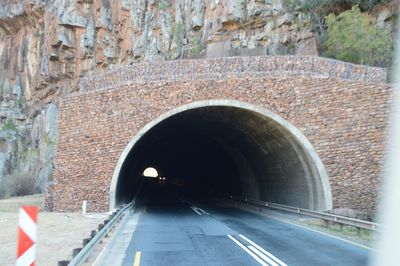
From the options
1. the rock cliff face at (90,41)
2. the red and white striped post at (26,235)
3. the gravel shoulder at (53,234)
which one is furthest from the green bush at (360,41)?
the red and white striped post at (26,235)

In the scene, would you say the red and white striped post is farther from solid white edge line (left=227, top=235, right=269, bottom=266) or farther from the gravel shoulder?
solid white edge line (left=227, top=235, right=269, bottom=266)

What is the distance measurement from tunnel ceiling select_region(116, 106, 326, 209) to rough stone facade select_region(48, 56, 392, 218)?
1.02 metres

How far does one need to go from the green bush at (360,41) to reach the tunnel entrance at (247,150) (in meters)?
9.08

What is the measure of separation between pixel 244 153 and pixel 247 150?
980 millimetres

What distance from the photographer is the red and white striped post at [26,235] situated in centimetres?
457

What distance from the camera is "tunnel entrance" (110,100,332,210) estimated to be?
19422mm

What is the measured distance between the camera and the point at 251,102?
19.6 metres

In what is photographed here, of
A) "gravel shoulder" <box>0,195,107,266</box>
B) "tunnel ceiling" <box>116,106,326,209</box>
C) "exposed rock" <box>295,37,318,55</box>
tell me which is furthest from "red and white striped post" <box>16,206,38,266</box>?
"exposed rock" <box>295,37,318,55</box>

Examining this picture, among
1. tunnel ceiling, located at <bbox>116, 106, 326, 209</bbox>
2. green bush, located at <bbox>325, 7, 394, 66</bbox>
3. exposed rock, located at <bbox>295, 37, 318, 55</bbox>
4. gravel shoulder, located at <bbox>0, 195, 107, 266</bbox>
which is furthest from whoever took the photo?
exposed rock, located at <bbox>295, 37, 318, 55</bbox>

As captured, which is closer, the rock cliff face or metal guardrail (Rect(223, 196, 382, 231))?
metal guardrail (Rect(223, 196, 382, 231))

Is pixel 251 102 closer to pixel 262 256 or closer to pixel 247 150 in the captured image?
pixel 247 150

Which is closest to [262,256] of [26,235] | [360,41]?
[26,235]

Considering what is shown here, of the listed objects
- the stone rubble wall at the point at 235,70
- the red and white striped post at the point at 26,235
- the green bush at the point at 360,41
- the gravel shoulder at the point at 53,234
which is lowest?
the gravel shoulder at the point at 53,234

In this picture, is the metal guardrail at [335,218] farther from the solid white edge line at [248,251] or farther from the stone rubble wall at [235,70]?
the stone rubble wall at [235,70]
